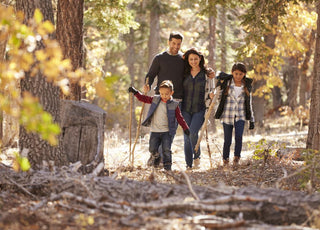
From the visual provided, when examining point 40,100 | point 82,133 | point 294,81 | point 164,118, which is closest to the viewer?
point 40,100

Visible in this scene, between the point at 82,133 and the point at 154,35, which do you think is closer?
the point at 82,133

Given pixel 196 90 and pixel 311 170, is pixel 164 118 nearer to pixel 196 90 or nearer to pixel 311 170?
pixel 196 90

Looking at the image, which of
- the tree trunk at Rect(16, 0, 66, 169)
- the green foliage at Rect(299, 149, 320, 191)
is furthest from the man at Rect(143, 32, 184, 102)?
the green foliage at Rect(299, 149, 320, 191)

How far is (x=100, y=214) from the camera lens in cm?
364

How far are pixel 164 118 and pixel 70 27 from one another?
2.22m

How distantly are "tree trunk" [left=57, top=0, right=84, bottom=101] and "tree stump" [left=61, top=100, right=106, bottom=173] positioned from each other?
1.95 m

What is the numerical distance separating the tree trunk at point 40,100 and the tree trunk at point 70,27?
1996 millimetres

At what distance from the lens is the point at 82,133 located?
5277 millimetres

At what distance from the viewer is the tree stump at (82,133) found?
17.2 ft

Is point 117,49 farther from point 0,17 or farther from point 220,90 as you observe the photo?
point 0,17

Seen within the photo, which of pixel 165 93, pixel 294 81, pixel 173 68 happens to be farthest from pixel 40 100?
pixel 294 81

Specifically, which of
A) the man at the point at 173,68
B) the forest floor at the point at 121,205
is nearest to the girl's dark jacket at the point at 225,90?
the man at the point at 173,68

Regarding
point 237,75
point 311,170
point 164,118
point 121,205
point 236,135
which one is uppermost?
point 237,75

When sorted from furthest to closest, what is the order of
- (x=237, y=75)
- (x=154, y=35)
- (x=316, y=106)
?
(x=154, y=35), (x=316, y=106), (x=237, y=75)
